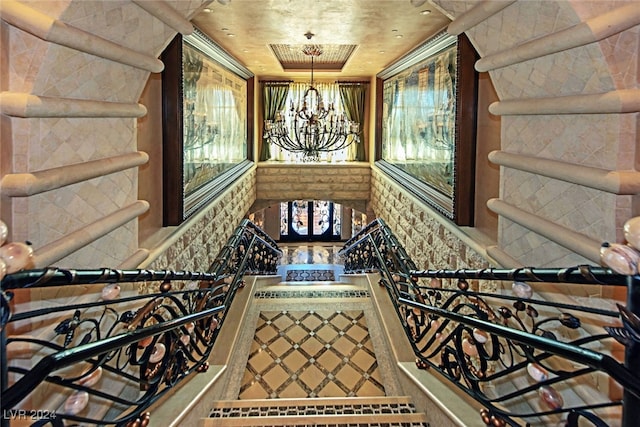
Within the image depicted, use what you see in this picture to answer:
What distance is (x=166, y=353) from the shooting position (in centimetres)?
245

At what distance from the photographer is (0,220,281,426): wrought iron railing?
1.37 metres

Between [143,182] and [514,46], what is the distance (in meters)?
3.32

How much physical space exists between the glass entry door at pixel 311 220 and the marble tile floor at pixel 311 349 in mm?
10058

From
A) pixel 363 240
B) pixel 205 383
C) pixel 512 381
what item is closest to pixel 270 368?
pixel 205 383

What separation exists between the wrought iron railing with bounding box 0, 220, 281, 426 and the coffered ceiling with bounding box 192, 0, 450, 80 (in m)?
2.31

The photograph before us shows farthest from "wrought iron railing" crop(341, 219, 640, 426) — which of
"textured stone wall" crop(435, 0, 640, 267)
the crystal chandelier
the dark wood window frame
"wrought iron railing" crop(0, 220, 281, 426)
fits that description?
the crystal chandelier

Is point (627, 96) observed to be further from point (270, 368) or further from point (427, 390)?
point (270, 368)

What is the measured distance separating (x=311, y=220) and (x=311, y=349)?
11425 mm

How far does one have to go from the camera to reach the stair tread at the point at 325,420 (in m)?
2.93

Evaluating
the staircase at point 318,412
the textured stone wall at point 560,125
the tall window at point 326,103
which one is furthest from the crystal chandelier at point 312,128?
the staircase at point 318,412

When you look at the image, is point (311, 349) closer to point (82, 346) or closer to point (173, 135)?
point (173, 135)

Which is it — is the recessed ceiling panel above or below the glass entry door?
above

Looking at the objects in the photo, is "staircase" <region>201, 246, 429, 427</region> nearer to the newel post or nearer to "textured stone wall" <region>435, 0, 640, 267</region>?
"textured stone wall" <region>435, 0, 640, 267</region>

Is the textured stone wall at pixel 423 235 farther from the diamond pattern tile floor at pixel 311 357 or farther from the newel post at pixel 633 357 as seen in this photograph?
the newel post at pixel 633 357
